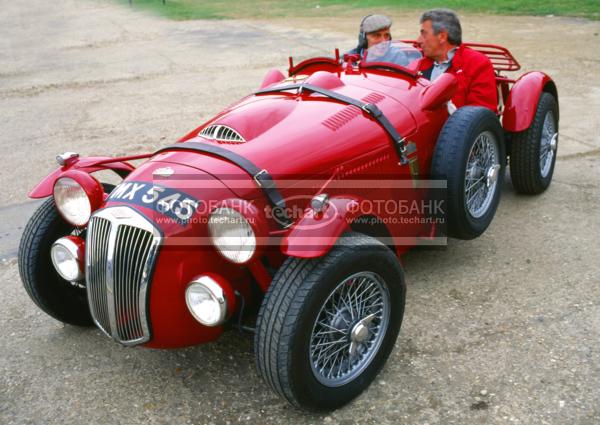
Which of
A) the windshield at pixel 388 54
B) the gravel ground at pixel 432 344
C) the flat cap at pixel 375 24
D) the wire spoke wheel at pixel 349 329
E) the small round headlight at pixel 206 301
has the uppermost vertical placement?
the flat cap at pixel 375 24

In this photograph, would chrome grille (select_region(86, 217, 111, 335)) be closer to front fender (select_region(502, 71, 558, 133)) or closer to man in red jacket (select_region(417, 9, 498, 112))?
man in red jacket (select_region(417, 9, 498, 112))

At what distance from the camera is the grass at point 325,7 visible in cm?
1388

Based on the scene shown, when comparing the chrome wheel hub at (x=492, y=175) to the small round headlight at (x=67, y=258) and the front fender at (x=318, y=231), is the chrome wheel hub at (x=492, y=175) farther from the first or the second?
the small round headlight at (x=67, y=258)

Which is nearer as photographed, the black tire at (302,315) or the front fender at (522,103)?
the black tire at (302,315)

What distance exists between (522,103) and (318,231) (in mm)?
2570

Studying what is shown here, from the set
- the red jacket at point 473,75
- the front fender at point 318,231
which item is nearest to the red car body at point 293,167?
the front fender at point 318,231

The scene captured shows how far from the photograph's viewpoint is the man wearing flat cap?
4062 millimetres

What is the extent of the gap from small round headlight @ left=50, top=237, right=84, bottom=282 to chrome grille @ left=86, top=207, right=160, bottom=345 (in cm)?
16

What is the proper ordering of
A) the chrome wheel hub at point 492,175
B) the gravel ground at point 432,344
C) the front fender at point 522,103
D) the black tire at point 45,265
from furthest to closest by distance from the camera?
the front fender at point 522,103 < the chrome wheel hub at point 492,175 < the black tire at point 45,265 < the gravel ground at point 432,344

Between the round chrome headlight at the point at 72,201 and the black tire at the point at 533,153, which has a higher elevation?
the round chrome headlight at the point at 72,201

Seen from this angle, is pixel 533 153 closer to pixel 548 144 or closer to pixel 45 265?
pixel 548 144

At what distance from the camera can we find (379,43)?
4.12 m

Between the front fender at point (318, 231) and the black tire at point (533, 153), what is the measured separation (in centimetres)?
230

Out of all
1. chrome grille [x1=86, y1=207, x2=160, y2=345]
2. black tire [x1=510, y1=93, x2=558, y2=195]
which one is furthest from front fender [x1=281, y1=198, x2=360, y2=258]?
black tire [x1=510, y1=93, x2=558, y2=195]
